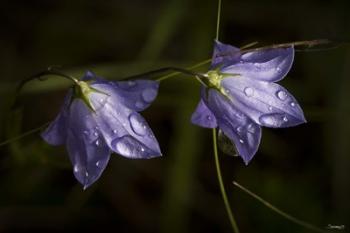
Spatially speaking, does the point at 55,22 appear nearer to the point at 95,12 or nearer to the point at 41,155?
the point at 95,12

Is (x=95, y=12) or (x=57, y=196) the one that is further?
(x=95, y=12)

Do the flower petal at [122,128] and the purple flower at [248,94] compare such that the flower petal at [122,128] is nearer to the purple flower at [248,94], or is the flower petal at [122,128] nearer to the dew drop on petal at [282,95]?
the purple flower at [248,94]

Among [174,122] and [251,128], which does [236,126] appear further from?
[174,122]

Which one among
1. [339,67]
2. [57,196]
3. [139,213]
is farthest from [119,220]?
[339,67]

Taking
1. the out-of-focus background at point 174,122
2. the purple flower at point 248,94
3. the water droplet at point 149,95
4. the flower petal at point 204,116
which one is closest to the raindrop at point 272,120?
the purple flower at point 248,94

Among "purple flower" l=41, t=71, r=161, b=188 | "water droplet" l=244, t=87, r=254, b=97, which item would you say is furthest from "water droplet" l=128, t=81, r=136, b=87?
"water droplet" l=244, t=87, r=254, b=97

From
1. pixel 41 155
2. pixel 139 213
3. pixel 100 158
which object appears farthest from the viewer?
pixel 139 213

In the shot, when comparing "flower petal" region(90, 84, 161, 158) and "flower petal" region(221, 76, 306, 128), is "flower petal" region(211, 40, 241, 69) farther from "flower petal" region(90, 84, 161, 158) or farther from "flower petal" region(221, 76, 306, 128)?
"flower petal" region(90, 84, 161, 158)

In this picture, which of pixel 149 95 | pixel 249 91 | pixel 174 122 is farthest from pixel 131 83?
pixel 174 122
